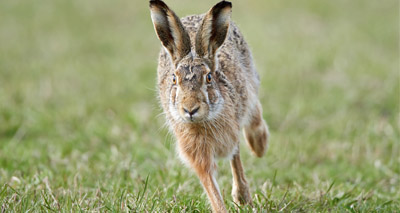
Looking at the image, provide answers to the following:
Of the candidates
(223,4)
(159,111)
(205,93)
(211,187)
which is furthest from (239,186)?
(159,111)

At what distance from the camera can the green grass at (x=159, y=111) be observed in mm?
4930

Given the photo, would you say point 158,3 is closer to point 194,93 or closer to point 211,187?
point 194,93

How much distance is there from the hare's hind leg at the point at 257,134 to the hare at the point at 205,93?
1.23ft

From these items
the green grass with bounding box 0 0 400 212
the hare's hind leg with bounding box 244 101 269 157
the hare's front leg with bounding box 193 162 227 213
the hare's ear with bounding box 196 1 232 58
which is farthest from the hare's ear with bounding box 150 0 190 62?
the hare's hind leg with bounding box 244 101 269 157

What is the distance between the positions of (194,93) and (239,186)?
1.18 meters

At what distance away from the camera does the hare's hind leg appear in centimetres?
574

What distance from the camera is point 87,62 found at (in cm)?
1068

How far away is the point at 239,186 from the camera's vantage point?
496 centimetres

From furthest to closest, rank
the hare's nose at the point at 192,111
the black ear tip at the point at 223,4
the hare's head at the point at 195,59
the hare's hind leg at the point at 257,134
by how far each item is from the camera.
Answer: the hare's hind leg at the point at 257,134
the black ear tip at the point at 223,4
the hare's head at the point at 195,59
the hare's nose at the point at 192,111

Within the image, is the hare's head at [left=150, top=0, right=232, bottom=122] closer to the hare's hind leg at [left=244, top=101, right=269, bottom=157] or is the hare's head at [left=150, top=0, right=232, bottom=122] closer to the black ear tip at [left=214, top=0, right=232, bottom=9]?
the black ear tip at [left=214, top=0, right=232, bottom=9]

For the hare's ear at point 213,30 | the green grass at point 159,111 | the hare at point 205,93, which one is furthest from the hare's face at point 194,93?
the green grass at point 159,111

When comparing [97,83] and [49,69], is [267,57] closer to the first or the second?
[97,83]

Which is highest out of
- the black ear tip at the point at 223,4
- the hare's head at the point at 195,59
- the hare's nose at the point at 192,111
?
the black ear tip at the point at 223,4

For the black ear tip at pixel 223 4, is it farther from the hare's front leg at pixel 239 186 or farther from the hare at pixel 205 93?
the hare's front leg at pixel 239 186
